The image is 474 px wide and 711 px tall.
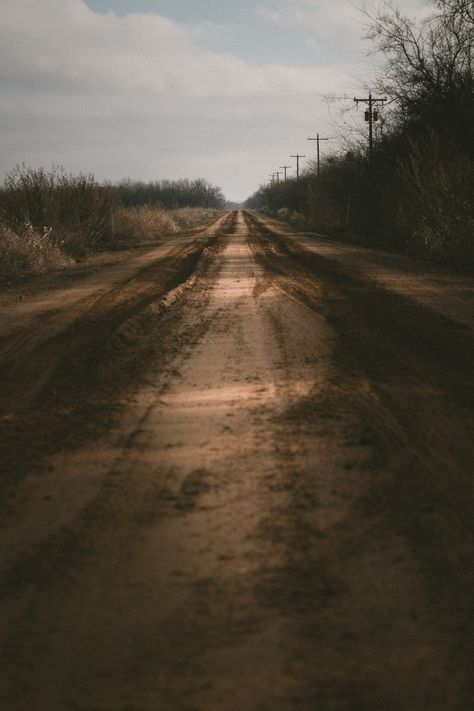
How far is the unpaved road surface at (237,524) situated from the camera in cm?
188

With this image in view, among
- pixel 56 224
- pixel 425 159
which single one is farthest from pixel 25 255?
pixel 425 159

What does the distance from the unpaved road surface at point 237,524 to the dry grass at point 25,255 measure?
7985mm

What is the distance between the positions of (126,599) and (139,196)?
84.9 meters

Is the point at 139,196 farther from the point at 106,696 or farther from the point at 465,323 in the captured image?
the point at 106,696

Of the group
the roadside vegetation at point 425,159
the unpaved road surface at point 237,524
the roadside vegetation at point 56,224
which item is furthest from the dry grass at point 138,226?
the unpaved road surface at point 237,524

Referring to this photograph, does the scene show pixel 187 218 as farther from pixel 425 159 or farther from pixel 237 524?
pixel 237 524

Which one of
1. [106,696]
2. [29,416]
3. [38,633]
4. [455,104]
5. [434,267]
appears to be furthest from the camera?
[455,104]

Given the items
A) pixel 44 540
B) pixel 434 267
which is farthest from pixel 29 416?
pixel 434 267

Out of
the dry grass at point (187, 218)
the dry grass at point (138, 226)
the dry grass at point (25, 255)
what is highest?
A: the dry grass at point (187, 218)

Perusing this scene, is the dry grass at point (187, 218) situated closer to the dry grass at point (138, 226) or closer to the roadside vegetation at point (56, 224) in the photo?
the dry grass at point (138, 226)

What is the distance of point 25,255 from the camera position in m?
14.9

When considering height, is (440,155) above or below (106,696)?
above

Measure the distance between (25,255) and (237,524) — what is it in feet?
43.9

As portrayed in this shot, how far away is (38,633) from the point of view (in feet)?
6.82
